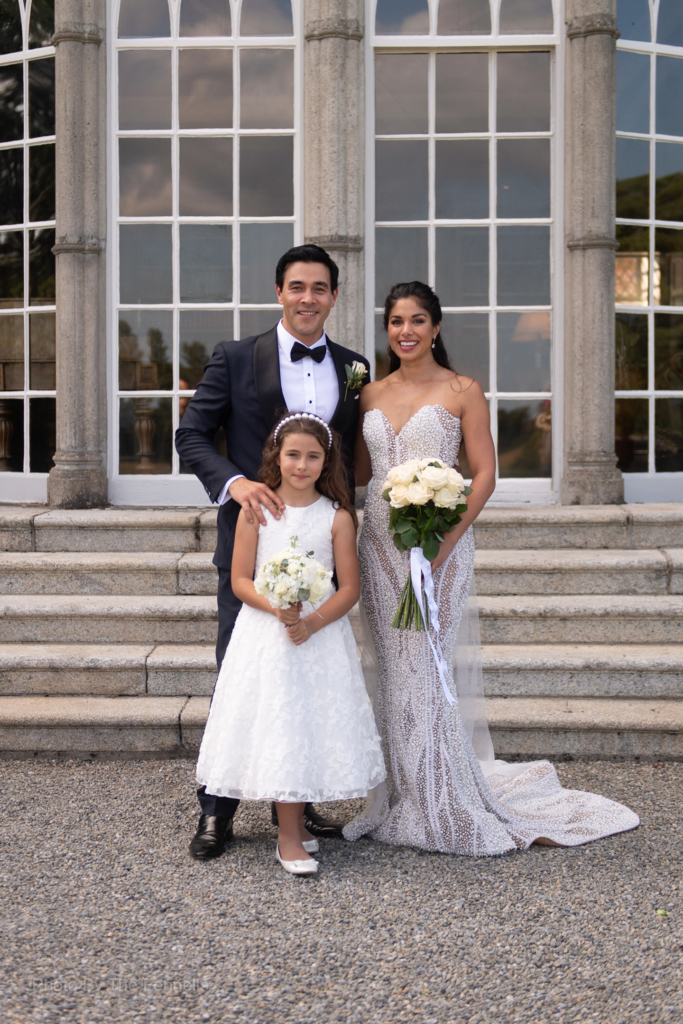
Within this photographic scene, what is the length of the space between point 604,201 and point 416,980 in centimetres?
507

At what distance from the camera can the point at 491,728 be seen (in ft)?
→ 13.9

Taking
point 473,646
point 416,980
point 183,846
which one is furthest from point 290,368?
point 416,980

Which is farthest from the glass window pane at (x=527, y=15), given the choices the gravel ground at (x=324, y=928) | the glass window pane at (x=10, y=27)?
the gravel ground at (x=324, y=928)

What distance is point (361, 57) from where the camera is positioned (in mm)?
6074

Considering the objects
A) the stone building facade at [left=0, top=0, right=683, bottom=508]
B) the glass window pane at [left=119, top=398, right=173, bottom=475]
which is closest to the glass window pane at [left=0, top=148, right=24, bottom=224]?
the stone building facade at [left=0, top=0, right=683, bottom=508]

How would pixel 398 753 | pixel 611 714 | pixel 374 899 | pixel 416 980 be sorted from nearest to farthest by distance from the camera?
pixel 416 980 < pixel 374 899 < pixel 398 753 < pixel 611 714

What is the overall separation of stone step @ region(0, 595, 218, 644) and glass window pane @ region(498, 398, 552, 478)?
8.10ft

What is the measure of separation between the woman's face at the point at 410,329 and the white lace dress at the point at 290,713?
65 cm

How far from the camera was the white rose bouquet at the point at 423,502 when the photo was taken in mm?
3078

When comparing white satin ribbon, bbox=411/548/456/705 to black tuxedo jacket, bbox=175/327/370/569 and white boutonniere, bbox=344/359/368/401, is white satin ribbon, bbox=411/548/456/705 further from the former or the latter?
white boutonniere, bbox=344/359/368/401

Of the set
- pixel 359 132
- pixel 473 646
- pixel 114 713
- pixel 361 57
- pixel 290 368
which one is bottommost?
pixel 114 713

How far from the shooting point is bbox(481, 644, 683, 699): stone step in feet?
14.9

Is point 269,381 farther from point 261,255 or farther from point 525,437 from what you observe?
point 525,437

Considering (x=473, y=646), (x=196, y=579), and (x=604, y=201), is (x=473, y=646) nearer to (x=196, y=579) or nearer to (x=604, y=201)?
(x=196, y=579)
